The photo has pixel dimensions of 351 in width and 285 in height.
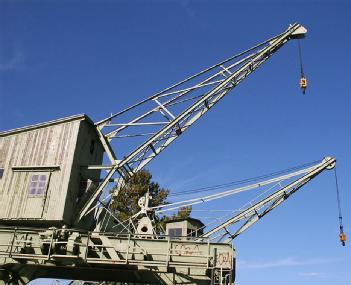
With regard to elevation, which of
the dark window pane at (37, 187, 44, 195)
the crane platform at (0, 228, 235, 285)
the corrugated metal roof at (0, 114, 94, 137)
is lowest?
the crane platform at (0, 228, 235, 285)

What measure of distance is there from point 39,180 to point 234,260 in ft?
37.0

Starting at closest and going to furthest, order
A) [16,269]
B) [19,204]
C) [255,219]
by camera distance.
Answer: [16,269] < [19,204] < [255,219]

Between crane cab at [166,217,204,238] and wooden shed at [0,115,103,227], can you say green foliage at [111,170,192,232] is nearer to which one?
crane cab at [166,217,204,238]

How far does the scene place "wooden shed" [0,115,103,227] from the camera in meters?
21.6

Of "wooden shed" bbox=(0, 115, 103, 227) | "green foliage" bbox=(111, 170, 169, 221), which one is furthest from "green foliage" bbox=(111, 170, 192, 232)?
"wooden shed" bbox=(0, 115, 103, 227)

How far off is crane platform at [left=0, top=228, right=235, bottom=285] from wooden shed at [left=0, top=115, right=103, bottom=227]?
1.65m

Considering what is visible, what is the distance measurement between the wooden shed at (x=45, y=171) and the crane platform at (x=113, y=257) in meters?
1.65

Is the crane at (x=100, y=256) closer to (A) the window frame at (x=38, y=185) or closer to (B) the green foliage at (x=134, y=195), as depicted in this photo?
(A) the window frame at (x=38, y=185)

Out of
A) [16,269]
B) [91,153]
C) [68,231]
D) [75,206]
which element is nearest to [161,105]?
[91,153]

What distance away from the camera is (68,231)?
1978 centimetres

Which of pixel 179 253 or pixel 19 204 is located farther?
pixel 19 204

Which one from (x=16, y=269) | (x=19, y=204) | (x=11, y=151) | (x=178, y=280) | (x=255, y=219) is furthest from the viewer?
(x=255, y=219)

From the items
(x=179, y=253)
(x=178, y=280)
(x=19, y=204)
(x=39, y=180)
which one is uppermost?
(x=39, y=180)

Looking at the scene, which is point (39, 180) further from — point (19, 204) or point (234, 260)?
point (234, 260)
